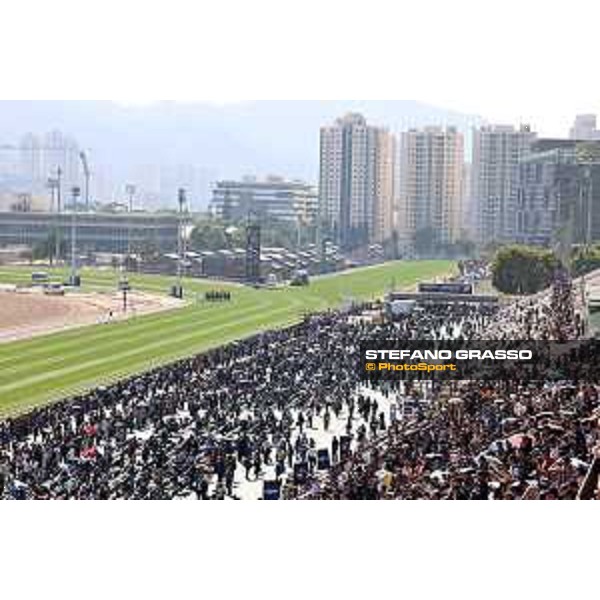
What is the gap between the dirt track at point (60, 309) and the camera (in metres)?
6.46

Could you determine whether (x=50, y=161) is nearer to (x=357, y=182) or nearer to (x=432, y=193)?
(x=357, y=182)

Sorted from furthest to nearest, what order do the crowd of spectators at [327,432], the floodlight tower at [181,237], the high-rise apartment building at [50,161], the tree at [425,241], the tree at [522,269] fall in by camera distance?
1. the tree at [425,241]
2. the floodlight tower at [181,237]
3. the tree at [522,269]
4. the high-rise apartment building at [50,161]
5. the crowd of spectators at [327,432]

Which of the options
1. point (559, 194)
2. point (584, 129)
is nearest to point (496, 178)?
point (559, 194)

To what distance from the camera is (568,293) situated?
21.1 ft

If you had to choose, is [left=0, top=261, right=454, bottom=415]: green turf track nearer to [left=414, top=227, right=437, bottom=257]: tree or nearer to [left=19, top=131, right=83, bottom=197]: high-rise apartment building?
[left=414, top=227, right=437, bottom=257]: tree

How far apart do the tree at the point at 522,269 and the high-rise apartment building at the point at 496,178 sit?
12cm

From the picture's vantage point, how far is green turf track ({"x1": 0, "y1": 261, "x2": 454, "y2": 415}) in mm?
6812

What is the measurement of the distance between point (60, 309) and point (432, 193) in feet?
6.82

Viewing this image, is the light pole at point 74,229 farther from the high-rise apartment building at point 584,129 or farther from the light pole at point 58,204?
the high-rise apartment building at point 584,129

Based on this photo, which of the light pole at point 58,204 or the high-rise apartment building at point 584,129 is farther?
the light pole at point 58,204

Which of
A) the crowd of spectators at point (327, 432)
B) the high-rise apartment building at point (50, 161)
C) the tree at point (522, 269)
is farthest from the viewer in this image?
the tree at point (522, 269)

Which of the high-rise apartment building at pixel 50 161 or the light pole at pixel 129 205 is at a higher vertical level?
the high-rise apartment building at pixel 50 161

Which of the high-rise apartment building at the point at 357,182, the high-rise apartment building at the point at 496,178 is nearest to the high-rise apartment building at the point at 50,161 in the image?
the high-rise apartment building at the point at 357,182

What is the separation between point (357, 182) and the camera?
6883mm
